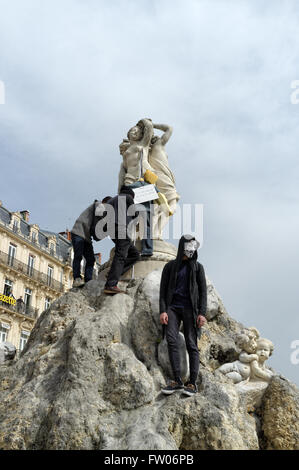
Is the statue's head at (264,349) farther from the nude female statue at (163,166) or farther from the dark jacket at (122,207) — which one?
the nude female statue at (163,166)

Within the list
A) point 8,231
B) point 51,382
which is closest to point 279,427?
point 51,382

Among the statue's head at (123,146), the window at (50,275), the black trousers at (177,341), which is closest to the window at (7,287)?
the window at (50,275)

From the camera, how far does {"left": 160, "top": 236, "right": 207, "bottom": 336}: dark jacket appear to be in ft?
20.1

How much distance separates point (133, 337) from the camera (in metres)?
6.59

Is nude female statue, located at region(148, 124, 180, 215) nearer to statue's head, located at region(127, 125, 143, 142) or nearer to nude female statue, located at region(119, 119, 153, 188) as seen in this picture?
nude female statue, located at region(119, 119, 153, 188)

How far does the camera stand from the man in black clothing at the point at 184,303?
575 cm

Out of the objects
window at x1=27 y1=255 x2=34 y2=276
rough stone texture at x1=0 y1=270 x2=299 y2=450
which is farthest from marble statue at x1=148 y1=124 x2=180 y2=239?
window at x1=27 y1=255 x2=34 y2=276

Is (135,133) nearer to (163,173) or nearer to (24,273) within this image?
(163,173)

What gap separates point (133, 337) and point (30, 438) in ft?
6.67

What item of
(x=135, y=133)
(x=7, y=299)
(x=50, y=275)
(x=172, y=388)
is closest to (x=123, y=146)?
(x=135, y=133)

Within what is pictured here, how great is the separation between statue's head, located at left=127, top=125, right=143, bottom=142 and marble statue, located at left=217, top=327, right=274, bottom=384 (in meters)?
5.93

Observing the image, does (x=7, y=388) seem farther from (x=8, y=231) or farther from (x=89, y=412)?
(x=8, y=231)

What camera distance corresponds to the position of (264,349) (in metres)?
6.92

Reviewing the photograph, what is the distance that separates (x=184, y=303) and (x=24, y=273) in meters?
31.2
